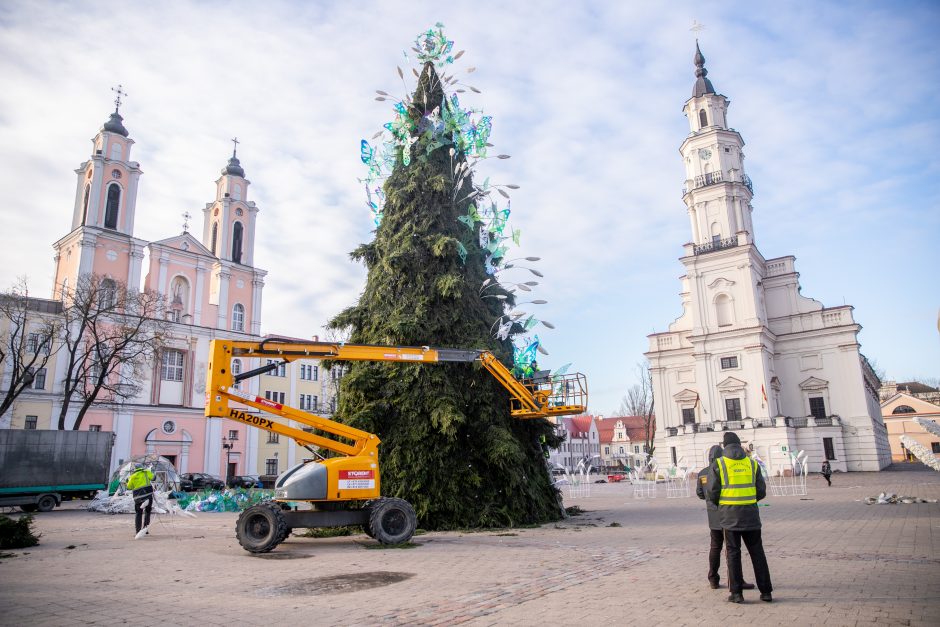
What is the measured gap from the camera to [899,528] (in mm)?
13008

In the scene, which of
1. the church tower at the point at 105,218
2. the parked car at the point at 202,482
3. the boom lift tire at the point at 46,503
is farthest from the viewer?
the church tower at the point at 105,218

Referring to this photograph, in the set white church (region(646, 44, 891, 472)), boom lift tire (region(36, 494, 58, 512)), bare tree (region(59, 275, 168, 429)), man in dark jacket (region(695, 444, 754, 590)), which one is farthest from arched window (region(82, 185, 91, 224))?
man in dark jacket (region(695, 444, 754, 590))

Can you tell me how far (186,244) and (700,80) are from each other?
48486mm

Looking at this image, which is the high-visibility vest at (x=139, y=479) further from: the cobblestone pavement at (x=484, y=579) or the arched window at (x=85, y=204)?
the arched window at (x=85, y=204)

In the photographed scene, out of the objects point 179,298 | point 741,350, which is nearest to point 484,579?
point 741,350

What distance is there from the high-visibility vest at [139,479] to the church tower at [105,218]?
3364 centimetres

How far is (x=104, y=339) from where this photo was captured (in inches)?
1312

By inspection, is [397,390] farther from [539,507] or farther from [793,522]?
[793,522]

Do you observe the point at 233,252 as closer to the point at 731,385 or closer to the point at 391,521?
the point at 731,385

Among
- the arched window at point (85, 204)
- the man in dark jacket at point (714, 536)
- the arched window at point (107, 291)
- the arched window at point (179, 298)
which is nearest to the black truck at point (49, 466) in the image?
the arched window at point (107, 291)

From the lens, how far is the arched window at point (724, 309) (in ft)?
165

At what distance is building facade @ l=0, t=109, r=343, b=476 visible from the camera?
42219 millimetres

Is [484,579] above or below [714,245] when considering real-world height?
below

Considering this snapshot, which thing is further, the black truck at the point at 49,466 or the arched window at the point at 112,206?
the arched window at the point at 112,206
